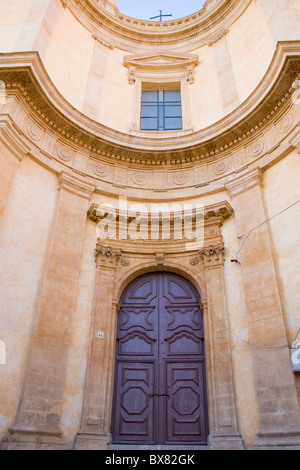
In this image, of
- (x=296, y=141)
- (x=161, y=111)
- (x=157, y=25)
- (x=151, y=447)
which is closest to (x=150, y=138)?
(x=161, y=111)

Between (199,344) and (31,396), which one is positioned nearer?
(31,396)

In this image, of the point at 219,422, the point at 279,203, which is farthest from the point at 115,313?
the point at 279,203

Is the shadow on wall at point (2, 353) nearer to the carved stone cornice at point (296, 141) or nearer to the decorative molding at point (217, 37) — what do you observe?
the carved stone cornice at point (296, 141)

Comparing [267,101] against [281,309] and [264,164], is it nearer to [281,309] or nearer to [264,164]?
[264,164]

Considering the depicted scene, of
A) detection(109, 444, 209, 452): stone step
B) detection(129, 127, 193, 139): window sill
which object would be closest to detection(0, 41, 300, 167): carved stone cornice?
detection(129, 127, 193, 139): window sill

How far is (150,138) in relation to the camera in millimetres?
9750

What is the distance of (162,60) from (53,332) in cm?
932

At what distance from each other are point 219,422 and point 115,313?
285cm

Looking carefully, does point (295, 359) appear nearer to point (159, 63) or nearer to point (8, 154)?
point (8, 154)

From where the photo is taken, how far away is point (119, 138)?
31.2 ft

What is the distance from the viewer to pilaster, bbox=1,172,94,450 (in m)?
5.94

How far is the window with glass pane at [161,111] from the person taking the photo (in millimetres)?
10852

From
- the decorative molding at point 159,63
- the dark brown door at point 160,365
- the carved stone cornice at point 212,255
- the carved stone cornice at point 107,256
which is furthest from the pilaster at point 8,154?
the decorative molding at point 159,63

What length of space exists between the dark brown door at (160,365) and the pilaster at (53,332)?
4.37ft
